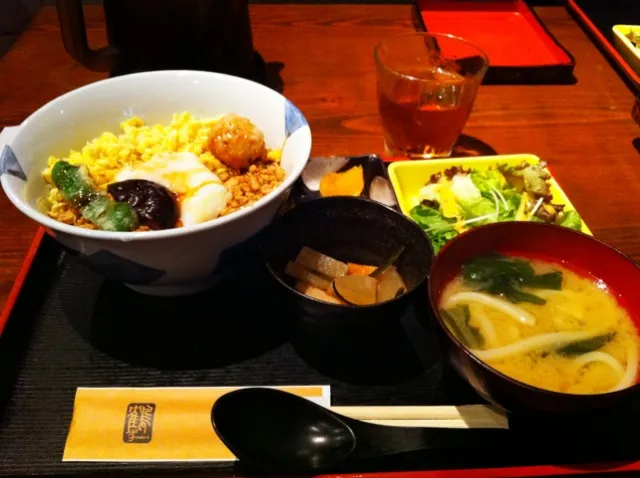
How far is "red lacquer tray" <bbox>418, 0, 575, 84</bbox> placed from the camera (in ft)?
6.84

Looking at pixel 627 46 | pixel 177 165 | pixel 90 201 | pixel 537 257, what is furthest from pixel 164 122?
pixel 627 46

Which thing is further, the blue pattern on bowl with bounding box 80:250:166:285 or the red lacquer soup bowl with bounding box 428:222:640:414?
the blue pattern on bowl with bounding box 80:250:166:285

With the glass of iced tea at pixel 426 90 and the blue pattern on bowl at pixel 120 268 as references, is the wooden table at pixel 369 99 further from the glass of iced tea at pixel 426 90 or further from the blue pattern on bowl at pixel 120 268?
the blue pattern on bowl at pixel 120 268

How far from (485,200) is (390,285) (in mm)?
497

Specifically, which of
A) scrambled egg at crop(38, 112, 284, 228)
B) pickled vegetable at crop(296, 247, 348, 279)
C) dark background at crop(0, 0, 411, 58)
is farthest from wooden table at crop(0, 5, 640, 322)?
pickled vegetable at crop(296, 247, 348, 279)

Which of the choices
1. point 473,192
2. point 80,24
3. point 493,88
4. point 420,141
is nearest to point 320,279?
point 473,192

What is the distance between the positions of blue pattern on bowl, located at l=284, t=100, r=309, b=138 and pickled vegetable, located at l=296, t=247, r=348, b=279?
31 centimetres

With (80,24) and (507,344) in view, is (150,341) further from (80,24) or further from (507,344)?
(80,24)

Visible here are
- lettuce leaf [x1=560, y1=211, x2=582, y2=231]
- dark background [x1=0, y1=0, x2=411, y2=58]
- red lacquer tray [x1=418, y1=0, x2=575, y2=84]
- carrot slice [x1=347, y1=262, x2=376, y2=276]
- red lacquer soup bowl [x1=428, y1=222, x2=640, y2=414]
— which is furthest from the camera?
dark background [x1=0, y1=0, x2=411, y2=58]

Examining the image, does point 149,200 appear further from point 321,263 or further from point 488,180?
point 488,180

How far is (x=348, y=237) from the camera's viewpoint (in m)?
1.31

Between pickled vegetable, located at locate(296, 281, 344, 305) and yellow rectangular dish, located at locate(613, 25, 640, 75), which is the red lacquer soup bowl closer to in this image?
pickled vegetable, located at locate(296, 281, 344, 305)

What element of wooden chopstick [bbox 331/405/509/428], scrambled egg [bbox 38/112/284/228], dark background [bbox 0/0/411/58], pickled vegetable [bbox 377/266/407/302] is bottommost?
dark background [bbox 0/0/411/58]

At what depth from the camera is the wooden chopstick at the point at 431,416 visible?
3.41 ft
